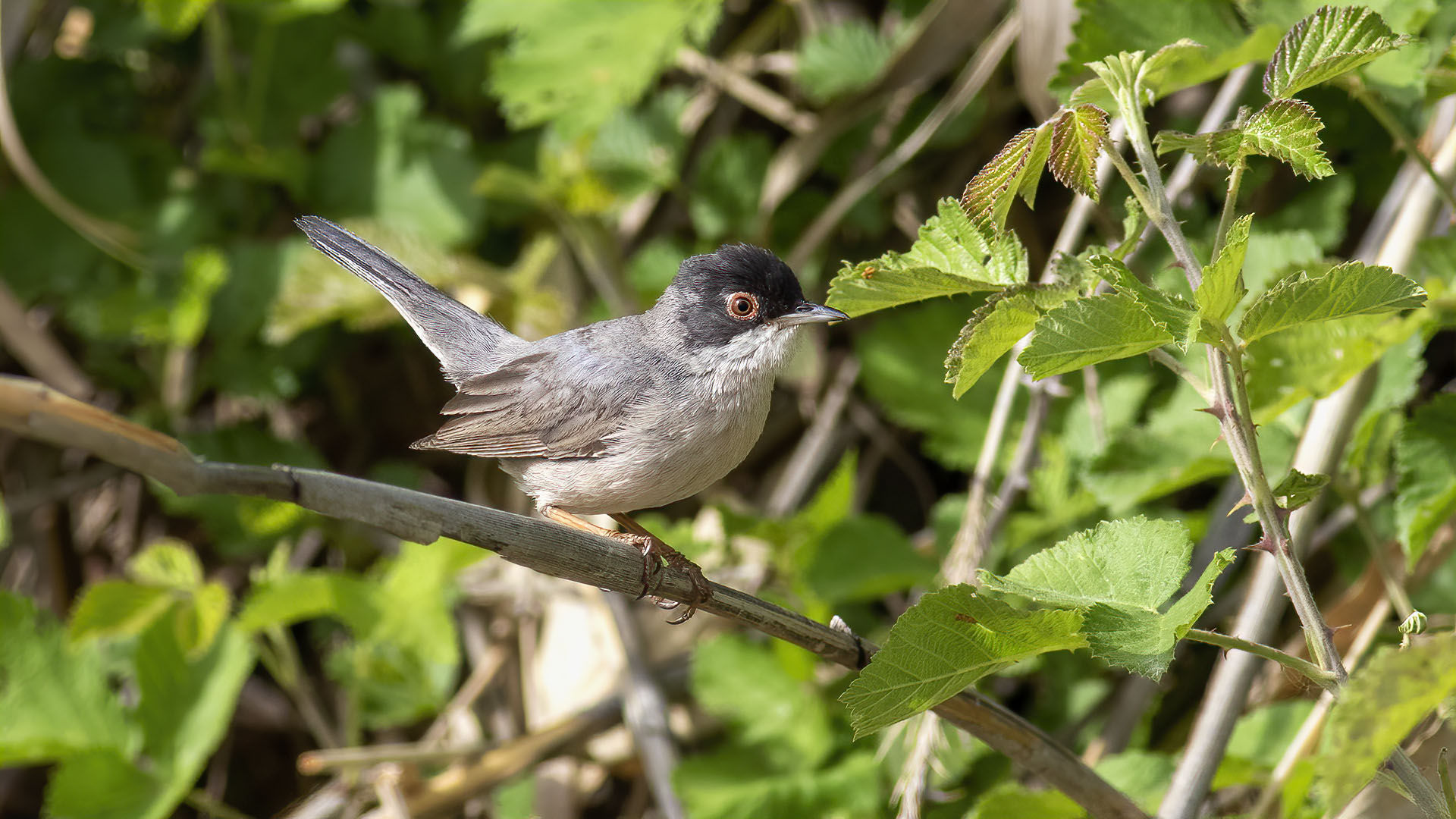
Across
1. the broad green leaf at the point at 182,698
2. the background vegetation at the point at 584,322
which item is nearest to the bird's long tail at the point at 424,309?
the background vegetation at the point at 584,322

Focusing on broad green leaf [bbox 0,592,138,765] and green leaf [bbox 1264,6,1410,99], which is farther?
broad green leaf [bbox 0,592,138,765]

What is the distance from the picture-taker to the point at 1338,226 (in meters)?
3.05

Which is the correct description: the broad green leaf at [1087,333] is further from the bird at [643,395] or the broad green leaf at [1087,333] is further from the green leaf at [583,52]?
the green leaf at [583,52]

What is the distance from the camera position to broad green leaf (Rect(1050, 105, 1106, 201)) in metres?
1.55

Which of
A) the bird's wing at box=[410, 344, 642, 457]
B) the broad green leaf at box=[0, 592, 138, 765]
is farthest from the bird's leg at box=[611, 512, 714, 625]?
the broad green leaf at box=[0, 592, 138, 765]

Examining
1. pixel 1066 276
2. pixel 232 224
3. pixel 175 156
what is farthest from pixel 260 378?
pixel 1066 276

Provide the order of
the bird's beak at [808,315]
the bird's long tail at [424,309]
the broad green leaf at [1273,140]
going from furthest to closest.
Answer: the bird's long tail at [424,309], the bird's beak at [808,315], the broad green leaf at [1273,140]

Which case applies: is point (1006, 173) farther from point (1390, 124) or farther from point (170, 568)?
point (170, 568)

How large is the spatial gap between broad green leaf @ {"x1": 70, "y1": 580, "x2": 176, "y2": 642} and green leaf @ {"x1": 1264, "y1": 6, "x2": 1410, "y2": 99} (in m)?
3.04

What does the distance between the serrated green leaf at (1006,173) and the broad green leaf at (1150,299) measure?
18 cm

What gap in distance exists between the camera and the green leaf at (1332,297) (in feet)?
4.57

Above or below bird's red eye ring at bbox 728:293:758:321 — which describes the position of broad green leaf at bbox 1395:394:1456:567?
above

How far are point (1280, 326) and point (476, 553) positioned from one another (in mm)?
2204

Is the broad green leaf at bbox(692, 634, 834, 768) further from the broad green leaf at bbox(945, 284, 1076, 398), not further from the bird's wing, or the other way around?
the broad green leaf at bbox(945, 284, 1076, 398)
